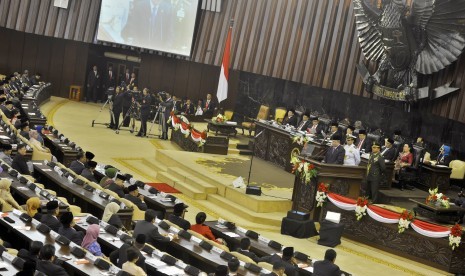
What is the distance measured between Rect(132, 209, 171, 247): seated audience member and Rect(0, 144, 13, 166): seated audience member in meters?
4.15

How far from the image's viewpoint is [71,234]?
9680 millimetres

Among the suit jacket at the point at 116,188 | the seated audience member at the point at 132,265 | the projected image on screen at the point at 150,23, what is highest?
the projected image on screen at the point at 150,23

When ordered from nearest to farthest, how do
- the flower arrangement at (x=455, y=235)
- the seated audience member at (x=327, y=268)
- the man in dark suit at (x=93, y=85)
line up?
1. the seated audience member at (x=327, y=268)
2. the flower arrangement at (x=455, y=235)
3. the man in dark suit at (x=93, y=85)

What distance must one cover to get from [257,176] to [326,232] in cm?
407

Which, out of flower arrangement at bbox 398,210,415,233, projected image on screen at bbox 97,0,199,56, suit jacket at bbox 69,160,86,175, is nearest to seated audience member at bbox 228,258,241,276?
flower arrangement at bbox 398,210,415,233

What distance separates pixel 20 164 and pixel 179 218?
3.48 m

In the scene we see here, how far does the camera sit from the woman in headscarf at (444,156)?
1780 centimetres

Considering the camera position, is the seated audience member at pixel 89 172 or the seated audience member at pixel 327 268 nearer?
the seated audience member at pixel 327 268

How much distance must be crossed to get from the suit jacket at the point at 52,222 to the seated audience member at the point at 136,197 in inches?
69.4

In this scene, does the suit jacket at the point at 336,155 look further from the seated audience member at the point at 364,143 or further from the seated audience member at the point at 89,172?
the seated audience member at the point at 89,172

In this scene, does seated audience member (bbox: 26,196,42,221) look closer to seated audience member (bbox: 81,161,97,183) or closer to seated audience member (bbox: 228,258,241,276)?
seated audience member (bbox: 228,258,241,276)

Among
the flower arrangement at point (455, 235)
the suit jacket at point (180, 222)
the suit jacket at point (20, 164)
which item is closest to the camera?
the suit jacket at point (180, 222)

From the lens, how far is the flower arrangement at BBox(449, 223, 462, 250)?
12.8 meters

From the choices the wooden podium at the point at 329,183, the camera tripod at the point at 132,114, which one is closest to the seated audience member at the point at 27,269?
the wooden podium at the point at 329,183
